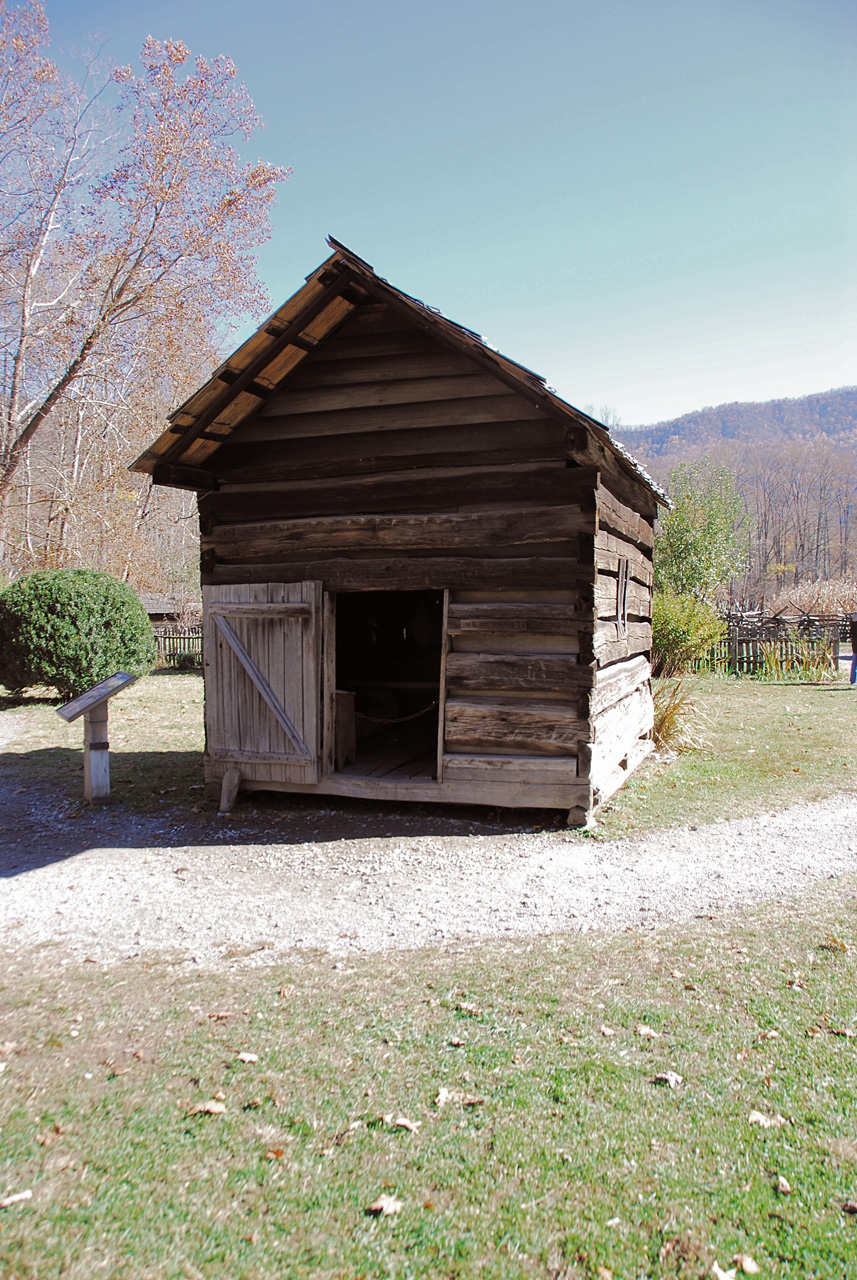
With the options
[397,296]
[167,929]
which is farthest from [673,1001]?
[397,296]

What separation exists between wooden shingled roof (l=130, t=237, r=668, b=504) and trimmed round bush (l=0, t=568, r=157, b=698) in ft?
31.1

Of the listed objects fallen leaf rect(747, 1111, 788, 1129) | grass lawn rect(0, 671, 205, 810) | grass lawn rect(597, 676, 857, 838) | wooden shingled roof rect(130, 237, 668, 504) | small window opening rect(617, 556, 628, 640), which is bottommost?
grass lawn rect(0, 671, 205, 810)

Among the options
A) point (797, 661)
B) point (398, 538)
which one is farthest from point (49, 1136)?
point (797, 661)

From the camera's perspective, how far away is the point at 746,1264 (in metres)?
2.59

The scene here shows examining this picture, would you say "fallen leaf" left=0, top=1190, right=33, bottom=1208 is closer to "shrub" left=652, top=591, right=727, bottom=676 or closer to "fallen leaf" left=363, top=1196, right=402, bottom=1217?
"fallen leaf" left=363, top=1196, right=402, bottom=1217

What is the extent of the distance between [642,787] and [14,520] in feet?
69.4

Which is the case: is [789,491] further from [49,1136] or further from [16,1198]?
[16,1198]

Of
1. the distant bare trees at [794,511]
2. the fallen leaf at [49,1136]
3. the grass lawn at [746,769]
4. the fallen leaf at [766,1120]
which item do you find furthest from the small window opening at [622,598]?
the distant bare trees at [794,511]

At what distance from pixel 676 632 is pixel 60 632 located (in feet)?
47.4

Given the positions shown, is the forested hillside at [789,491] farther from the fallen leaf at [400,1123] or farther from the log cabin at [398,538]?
the fallen leaf at [400,1123]

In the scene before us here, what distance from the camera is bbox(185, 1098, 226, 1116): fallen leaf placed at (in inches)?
135

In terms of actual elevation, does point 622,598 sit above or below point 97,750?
above

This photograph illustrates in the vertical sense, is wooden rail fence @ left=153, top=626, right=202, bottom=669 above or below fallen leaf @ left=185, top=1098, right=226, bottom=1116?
above

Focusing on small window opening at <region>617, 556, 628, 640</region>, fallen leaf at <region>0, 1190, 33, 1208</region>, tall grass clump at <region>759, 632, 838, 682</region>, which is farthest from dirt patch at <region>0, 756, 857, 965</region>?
tall grass clump at <region>759, 632, 838, 682</region>
